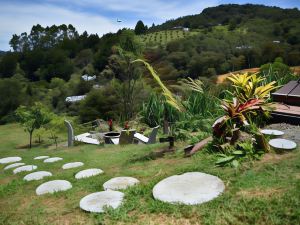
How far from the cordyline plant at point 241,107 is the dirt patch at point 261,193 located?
1.48m

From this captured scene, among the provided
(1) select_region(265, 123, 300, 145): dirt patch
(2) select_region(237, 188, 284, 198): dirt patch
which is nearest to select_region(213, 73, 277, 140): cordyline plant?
(1) select_region(265, 123, 300, 145): dirt patch

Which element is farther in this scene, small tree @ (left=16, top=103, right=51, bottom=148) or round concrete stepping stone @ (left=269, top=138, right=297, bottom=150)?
small tree @ (left=16, top=103, right=51, bottom=148)

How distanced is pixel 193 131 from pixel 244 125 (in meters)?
2.63

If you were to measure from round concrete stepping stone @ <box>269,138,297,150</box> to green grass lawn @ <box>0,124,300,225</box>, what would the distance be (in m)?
0.11

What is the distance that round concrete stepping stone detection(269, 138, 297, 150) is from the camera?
4695mm

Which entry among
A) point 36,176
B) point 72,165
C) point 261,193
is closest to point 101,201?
point 261,193

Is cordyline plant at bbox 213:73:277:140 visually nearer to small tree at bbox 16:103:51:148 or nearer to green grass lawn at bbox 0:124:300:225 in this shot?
green grass lawn at bbox 0:124:300:225

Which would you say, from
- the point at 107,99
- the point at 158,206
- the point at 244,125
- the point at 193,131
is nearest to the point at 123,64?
the point at 107,99

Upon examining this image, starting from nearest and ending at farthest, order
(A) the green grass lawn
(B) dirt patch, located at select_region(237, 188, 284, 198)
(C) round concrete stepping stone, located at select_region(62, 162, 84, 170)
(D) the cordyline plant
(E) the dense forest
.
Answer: (A) the green grass lawn
(B) dirt patch, located at select_region(237, 188, 284, 198)
(D) the cordyline plant
(C) round concrete stepping stone, located at select_region(62, 162, 84, 170)
(E) the dense forest

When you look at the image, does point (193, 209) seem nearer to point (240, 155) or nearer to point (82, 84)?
point (240, 155)

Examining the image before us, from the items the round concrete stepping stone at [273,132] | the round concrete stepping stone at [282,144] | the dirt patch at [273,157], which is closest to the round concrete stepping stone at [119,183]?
the dirt patch at [273,157]

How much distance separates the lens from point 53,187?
5.11 metres

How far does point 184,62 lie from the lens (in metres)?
38.1

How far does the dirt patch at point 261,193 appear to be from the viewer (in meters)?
3.52
